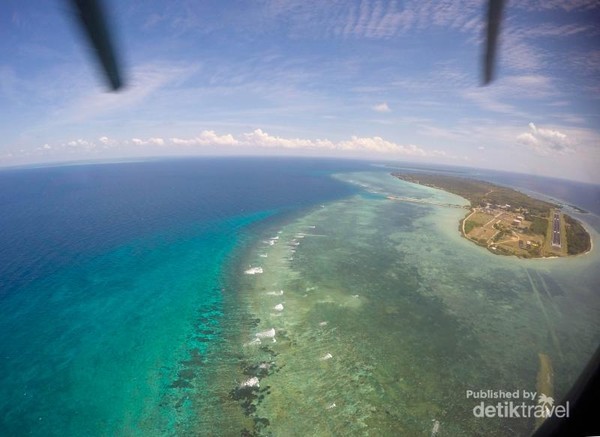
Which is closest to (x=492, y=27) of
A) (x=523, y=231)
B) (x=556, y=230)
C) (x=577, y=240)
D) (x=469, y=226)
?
(x=469, y=226)

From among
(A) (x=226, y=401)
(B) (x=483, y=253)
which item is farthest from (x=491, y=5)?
(B) (x=483, y=253)

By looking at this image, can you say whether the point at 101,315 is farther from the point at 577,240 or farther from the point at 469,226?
the point at 577,240

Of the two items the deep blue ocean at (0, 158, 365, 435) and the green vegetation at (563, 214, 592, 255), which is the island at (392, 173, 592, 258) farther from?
the deep blue ocean at (0, 158, 365, 435)

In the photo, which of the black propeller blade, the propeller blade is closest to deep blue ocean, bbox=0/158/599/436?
the black propeller blade

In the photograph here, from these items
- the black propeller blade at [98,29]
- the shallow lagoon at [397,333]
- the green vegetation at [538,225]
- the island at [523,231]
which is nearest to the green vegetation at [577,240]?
the island at [523,231]

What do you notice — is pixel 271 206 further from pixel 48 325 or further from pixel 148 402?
pixel 148 402

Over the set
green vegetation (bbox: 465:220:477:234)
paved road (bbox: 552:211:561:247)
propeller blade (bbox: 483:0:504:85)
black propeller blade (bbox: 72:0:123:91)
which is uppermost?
propeller blade (bbox: 483:0:504:85)
